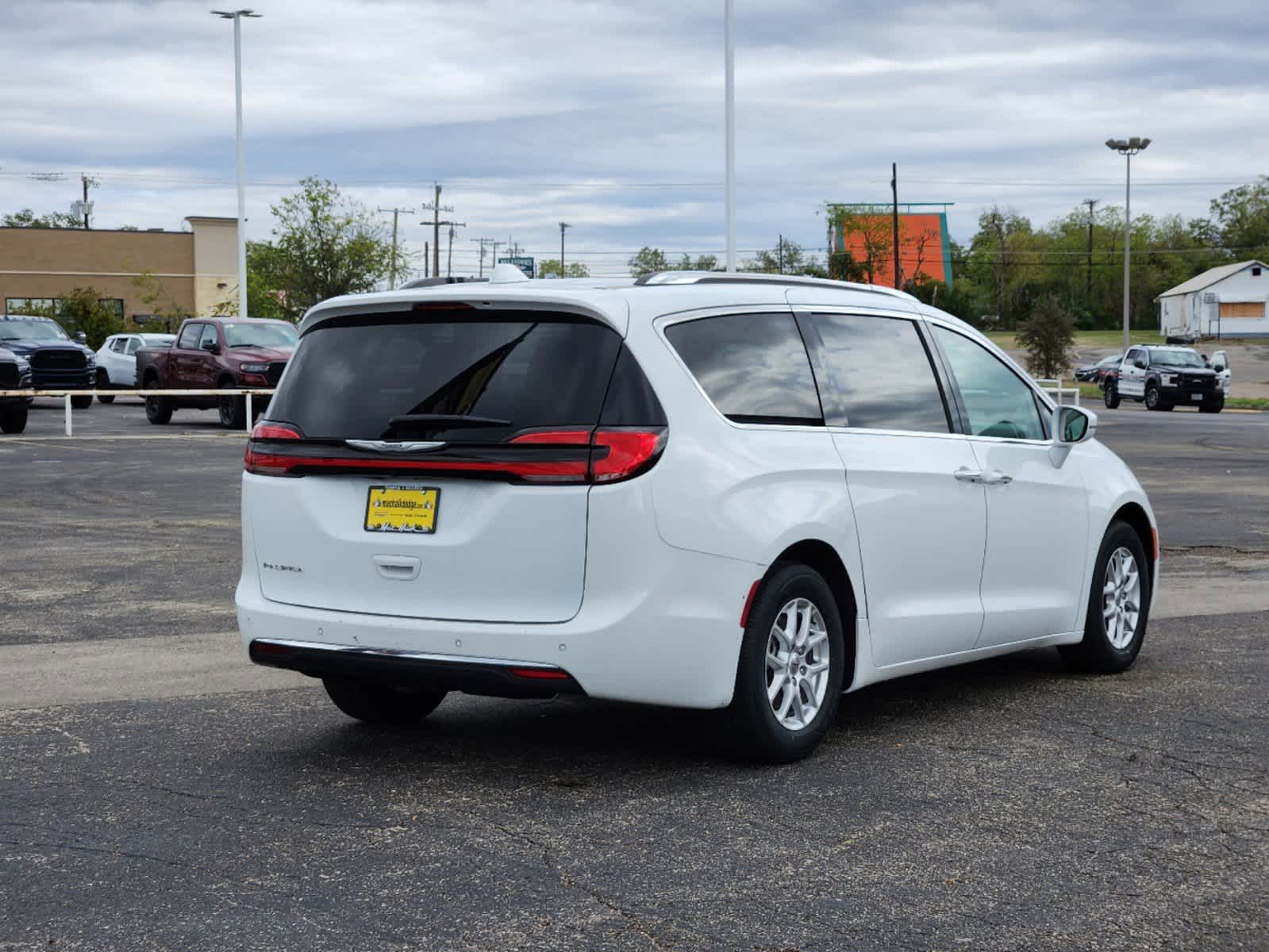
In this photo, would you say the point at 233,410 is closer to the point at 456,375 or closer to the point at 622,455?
the point at 456,375

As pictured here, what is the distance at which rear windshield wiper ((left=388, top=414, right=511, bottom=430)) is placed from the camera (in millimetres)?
5863

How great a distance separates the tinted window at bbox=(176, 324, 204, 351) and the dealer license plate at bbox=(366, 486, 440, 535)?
92.8ft

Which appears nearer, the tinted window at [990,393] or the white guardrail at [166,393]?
the tinted window at [990,393]

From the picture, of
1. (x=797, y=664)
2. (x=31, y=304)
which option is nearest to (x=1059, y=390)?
(x=797, y=664)

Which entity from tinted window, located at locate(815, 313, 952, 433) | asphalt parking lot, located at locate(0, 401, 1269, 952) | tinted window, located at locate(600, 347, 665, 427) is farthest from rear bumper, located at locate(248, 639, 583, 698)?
tinted window, located at locate(815, 313, 952, 433)

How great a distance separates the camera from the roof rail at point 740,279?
6416 millimetres

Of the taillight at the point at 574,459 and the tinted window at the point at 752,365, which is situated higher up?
the tinted window at the point at 752,365

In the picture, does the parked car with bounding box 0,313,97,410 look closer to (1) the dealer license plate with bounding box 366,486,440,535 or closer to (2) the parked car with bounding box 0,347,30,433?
(2) the parked car with bounding box 0,347,30,433

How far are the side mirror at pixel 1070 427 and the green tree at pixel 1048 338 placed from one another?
64.5 m

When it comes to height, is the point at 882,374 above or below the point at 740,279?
below

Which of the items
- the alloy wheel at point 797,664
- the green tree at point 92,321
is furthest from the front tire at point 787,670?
the green tree at point 92,321

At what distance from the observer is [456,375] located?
602 centimetres

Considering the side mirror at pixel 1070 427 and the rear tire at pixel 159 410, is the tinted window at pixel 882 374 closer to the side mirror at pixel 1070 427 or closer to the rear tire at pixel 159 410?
the side mirror at pixel 1070 427

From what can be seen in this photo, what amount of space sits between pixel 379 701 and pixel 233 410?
26.3 metres
